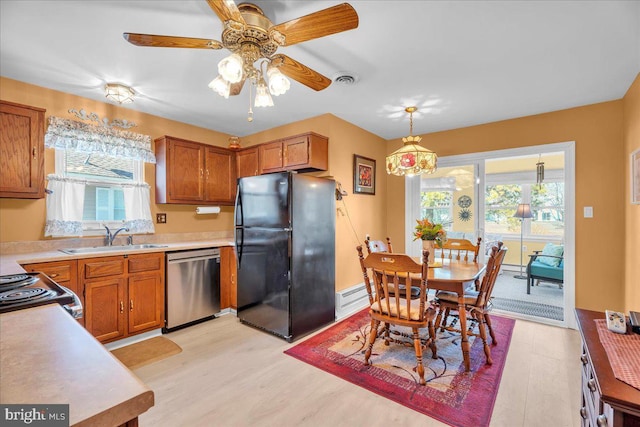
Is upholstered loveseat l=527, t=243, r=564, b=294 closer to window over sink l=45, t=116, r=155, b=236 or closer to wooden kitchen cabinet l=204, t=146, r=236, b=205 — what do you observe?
wooden kitchen cabinet l=204, t=146, r=236, b=205

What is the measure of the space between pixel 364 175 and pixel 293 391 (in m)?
2.74

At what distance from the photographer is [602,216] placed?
297 centimetres

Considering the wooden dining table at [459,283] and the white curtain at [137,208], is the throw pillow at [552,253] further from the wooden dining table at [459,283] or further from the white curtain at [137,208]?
the white curtain at [137,208]

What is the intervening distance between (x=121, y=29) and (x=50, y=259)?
6.02 ft

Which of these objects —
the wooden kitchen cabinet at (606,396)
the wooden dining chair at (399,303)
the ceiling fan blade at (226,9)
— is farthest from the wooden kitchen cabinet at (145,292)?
the wooden kitchen cabinet at (606,396)

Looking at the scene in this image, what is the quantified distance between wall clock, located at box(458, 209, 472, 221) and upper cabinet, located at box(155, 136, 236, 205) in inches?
125

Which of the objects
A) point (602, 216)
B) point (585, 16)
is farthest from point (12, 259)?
point (602, 216)

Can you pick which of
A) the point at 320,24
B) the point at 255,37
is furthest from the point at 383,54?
the point at 255,37

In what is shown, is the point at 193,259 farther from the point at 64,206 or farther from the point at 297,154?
the point at 297,154

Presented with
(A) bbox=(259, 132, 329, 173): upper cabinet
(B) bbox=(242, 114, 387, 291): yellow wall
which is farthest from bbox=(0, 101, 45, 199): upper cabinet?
(B) bbox=(242, 114, 387, 291): yellow wall

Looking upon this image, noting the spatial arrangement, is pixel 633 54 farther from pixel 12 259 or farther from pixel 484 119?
pixel 12 259

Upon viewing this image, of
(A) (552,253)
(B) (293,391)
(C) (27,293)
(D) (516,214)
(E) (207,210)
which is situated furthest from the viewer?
(D) (516,214)

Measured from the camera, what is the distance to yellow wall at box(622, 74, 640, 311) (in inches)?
96.0

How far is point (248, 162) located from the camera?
3871 millimetres
